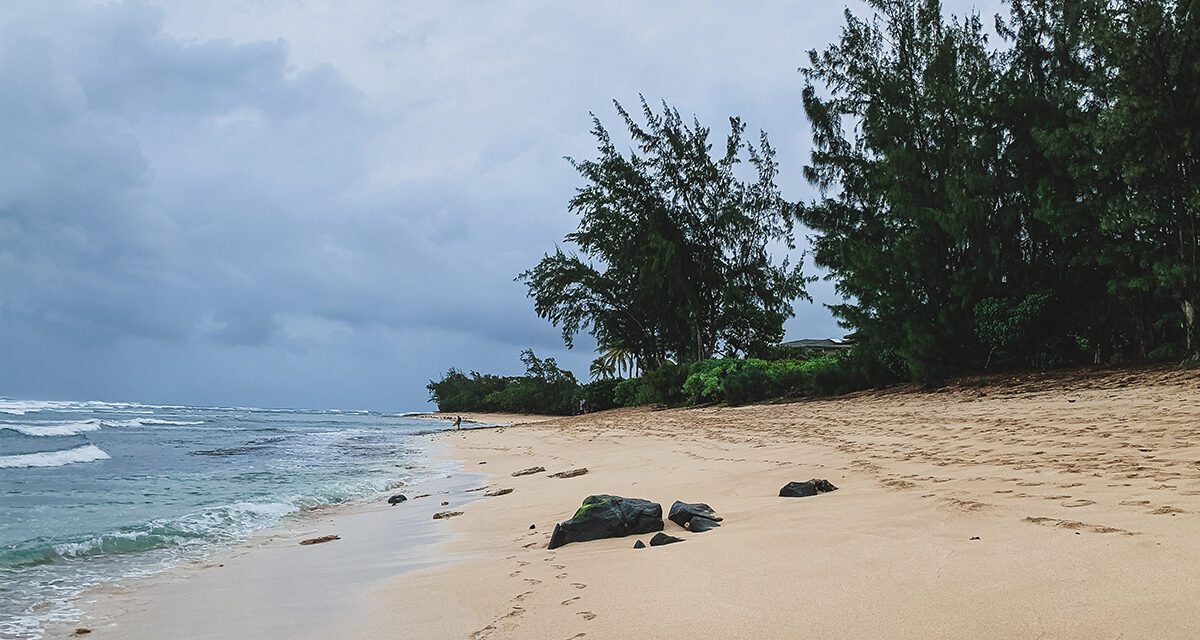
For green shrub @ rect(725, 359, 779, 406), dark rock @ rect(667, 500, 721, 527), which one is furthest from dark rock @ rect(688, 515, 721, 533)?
green shrub @ rect(725, 359, 779, 406)

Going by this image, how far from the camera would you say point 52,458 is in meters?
14.3

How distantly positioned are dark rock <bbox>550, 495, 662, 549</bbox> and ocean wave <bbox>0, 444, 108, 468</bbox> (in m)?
13.7

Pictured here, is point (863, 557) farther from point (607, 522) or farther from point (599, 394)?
point (599, 394)

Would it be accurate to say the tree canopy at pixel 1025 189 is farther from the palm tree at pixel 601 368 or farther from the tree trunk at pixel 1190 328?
the palm tree at pixel 601 368

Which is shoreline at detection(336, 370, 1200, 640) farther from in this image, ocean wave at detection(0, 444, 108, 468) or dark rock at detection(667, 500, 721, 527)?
ocean wave at detection(0, 444, 108, 468)

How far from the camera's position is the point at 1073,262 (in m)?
13.3

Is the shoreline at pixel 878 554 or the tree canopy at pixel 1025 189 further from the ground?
the tree canopy at pixel 1025 189

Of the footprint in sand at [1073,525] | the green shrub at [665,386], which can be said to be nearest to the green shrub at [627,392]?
the green shrub at [665,386]

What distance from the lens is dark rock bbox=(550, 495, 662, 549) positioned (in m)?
4.12

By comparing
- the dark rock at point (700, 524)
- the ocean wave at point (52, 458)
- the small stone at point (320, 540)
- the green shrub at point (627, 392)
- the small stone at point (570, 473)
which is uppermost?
the green shrub at point (627, 392)

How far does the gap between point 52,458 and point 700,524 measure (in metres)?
15.8

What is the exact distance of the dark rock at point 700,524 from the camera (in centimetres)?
407

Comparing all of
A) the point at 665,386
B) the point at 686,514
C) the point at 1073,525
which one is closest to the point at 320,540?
the point at 686,514

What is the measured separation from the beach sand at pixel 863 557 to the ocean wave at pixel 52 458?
11.1m
